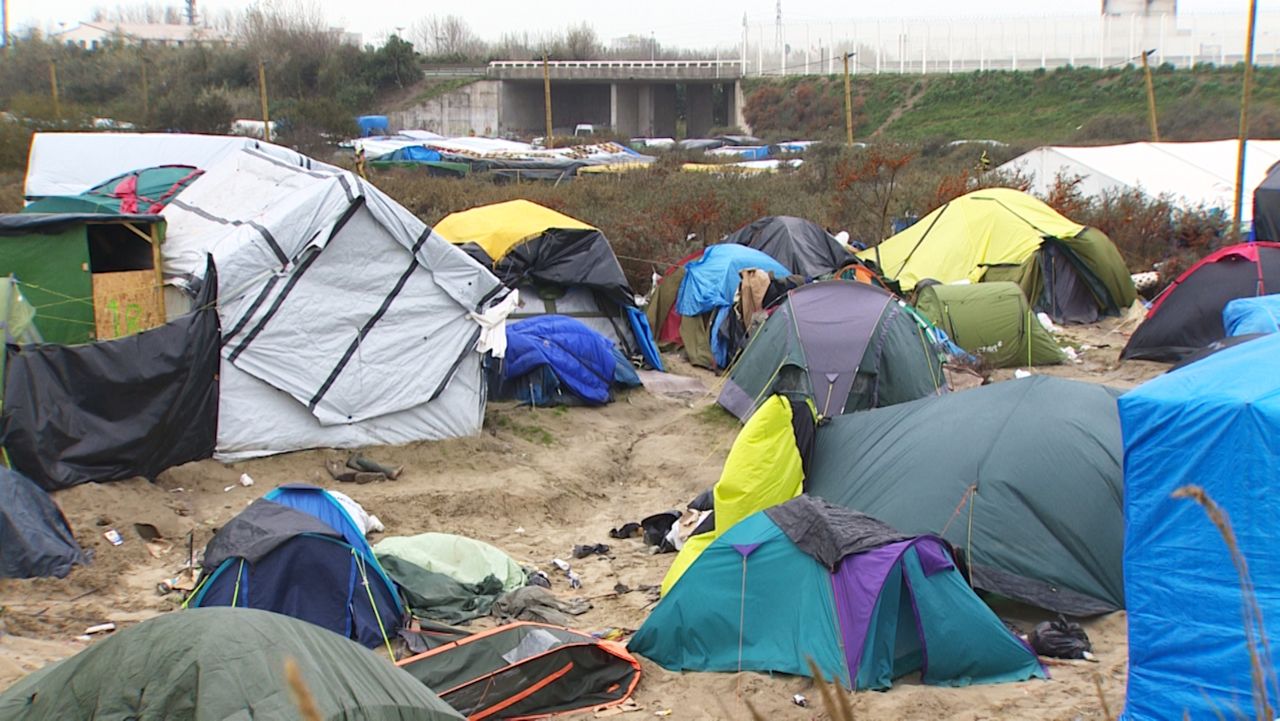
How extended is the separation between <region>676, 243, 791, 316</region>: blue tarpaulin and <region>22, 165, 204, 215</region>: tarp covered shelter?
21.9ft

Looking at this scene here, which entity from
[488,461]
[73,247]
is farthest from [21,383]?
[488,461]

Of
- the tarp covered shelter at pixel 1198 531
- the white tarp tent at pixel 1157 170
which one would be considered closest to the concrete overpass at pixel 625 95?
the white tarp tent at pixel 1157 170

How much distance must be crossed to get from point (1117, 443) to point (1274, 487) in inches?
130

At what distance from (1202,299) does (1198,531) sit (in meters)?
11.0

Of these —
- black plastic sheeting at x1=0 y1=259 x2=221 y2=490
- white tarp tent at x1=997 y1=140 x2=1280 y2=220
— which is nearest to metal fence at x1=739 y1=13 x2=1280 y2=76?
white tarp tent at x1=997 y1=140 x2=1280 y2=220

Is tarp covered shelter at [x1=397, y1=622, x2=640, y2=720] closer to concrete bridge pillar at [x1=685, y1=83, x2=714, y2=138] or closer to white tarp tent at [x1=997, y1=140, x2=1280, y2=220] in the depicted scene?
white tarp tent at [x1=997, y1=140, x2=1280, y2=220]

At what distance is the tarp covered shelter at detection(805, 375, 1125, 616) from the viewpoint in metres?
8.10

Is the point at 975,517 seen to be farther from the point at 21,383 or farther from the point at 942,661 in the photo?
the point at 21,383

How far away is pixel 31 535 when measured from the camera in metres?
8.47

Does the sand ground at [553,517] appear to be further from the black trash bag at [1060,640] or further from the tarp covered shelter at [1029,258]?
the tarp covered shelter at [1029,258]

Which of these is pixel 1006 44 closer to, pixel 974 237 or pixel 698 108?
pixel 698 108

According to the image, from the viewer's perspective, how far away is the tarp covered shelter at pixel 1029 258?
1847cm

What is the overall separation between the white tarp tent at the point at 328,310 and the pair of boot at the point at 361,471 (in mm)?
430

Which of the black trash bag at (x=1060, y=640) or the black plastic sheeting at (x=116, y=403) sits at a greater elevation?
the black plastic sheeting at (x=116, y=403)
